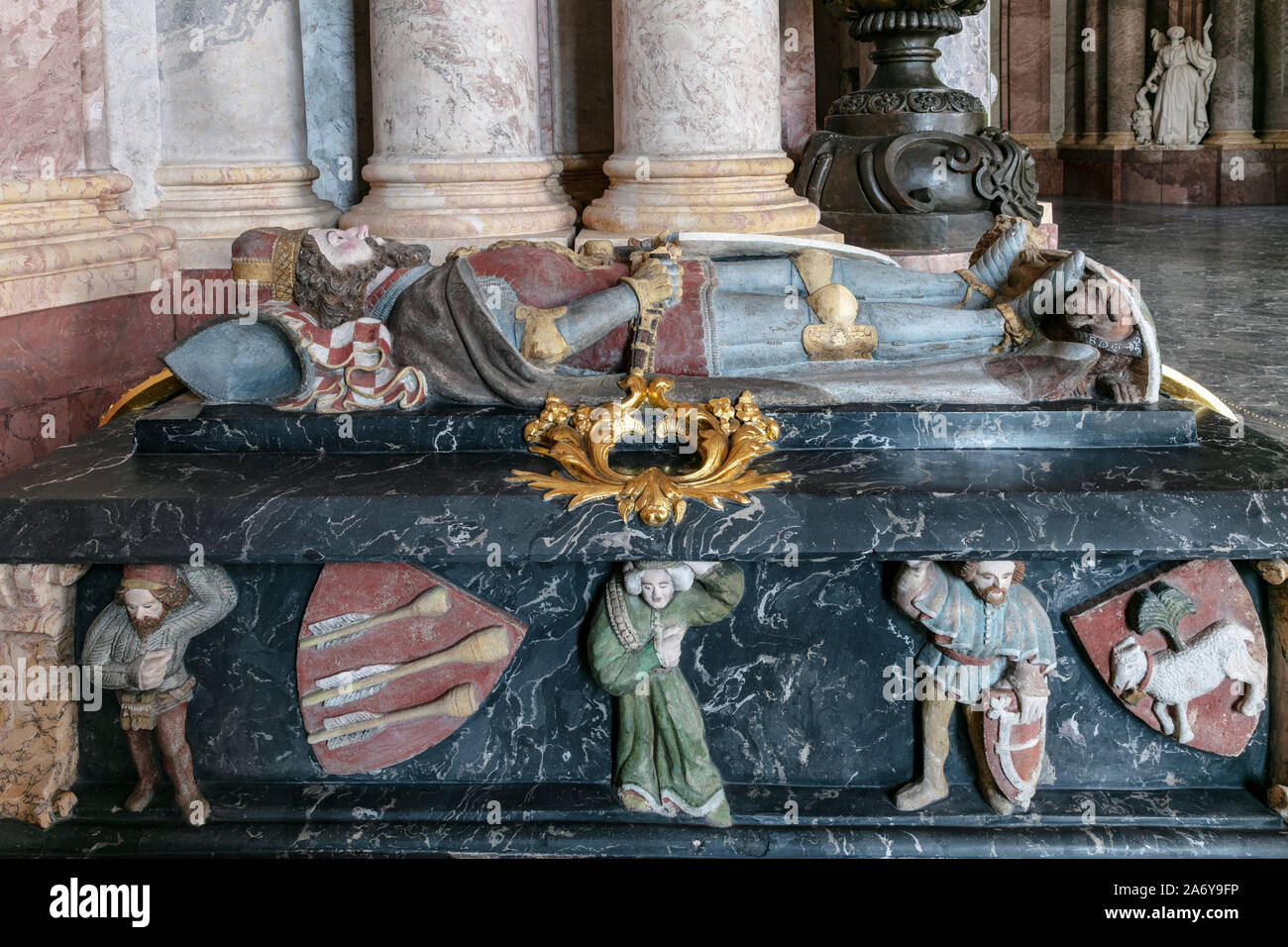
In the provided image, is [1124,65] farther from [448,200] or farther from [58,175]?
[58,175]

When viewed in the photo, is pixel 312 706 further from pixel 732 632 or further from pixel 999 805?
pixel 999 805

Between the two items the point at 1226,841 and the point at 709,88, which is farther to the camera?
the point at 709,88

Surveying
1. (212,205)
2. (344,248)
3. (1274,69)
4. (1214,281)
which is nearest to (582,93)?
(212,205)

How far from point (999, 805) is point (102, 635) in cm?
203

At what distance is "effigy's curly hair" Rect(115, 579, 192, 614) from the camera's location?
301 centimetres

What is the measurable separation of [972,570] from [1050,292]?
3.20 ft

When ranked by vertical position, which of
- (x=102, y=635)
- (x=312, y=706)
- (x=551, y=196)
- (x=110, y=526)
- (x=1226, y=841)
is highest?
→ (x=551, y=196)

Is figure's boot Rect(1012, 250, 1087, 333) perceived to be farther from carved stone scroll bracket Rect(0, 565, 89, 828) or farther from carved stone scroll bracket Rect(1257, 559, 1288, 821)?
carved stone scroll bracket Rect(0, 565, 89, 828)

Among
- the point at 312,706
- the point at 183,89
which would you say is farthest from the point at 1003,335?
the point at 183,89

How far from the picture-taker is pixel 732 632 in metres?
3.13

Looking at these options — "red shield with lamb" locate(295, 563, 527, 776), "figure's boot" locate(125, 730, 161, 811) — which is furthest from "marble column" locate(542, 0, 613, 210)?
"figure's boot" locate(125, 730, 161, 811)

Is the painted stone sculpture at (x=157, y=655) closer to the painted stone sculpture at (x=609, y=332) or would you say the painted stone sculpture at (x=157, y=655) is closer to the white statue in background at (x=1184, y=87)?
the painted stone sculpture at (x=609, y=332)

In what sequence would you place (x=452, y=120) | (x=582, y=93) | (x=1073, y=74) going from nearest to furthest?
(x=452, y=120) → (x=582, y=93) → (x=1073, y=74)

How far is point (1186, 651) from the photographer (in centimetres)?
298
